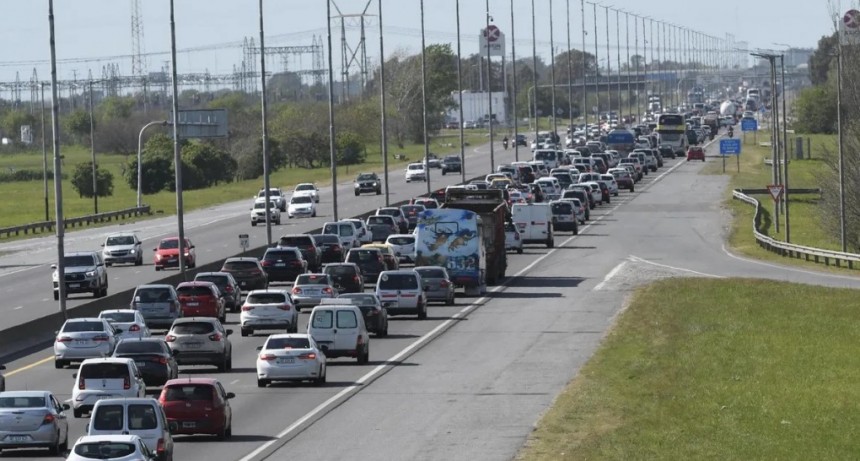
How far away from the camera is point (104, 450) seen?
90.0ft

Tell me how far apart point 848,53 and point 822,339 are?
196 feet

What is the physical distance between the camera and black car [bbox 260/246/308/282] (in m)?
→ 72.5

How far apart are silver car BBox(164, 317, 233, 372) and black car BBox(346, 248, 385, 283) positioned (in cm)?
2560

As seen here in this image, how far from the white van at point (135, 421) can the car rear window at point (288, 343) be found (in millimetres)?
11593

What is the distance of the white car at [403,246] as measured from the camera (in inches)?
3150

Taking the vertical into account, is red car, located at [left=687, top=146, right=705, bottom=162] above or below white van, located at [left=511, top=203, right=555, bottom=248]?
above

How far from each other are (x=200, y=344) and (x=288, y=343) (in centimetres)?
362

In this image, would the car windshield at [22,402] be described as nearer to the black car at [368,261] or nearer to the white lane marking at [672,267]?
the black car at [368,261]

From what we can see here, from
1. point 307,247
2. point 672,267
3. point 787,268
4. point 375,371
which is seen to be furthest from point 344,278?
point 787,268

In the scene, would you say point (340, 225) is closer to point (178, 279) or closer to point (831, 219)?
point (178, 279)

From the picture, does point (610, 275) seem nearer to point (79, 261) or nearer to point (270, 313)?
point (79, 261)

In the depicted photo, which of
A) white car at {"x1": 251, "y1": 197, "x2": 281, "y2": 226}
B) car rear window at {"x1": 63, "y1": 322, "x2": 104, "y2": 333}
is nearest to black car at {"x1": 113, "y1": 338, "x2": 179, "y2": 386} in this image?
car rear window at {"x1": 63, "y1": 322, "x2": 104, "y2": 333}

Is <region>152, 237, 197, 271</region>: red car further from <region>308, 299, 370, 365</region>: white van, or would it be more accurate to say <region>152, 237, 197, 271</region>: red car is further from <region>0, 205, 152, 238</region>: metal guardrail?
<region>0, 205, 152, 238</region>: metal guardrail

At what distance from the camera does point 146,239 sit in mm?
102562
